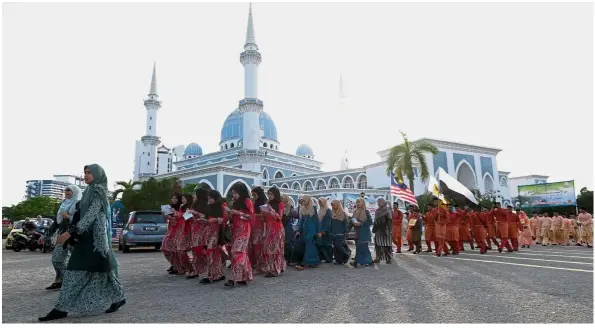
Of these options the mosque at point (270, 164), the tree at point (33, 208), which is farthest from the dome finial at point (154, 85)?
the tree at point (33, 208)

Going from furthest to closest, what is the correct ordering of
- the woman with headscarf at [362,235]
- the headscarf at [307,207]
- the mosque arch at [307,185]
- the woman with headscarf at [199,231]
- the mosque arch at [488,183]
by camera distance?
Answer: the mosque arch at [307,185], the mosque arch at [488,183], the headscarf at [307,207], the woman with headscarf at [362,235], the woman with headscarf at [199,231]

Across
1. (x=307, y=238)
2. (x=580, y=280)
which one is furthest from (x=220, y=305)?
(x=580, y=280)

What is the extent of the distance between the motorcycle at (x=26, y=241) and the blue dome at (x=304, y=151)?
166 ft

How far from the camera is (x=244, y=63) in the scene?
42906mm

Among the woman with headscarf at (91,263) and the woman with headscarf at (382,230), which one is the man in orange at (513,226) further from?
the woman with headscarf at (91,263)

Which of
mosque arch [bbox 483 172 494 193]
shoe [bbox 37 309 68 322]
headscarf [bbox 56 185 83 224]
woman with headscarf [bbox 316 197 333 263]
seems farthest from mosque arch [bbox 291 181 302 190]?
shoe [bbox 37 309 68 322]

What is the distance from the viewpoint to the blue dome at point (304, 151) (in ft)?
206

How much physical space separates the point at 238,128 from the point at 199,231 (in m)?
49.2

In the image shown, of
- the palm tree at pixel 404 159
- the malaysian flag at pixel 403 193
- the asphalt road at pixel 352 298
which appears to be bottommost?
the asphalt road at pixel 352 298

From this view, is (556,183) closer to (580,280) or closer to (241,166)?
(580,280)

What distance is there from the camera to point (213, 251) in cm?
567

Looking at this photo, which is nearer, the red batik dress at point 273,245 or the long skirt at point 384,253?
the red batik dress at point 273,245

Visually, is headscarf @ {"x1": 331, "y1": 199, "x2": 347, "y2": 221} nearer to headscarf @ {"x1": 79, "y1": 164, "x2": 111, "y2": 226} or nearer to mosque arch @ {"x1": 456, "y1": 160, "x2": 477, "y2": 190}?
headscarf @ {"x1": 79, "y1": 164, "x2": 111, "y2": 226}

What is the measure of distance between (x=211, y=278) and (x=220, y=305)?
1.74m
